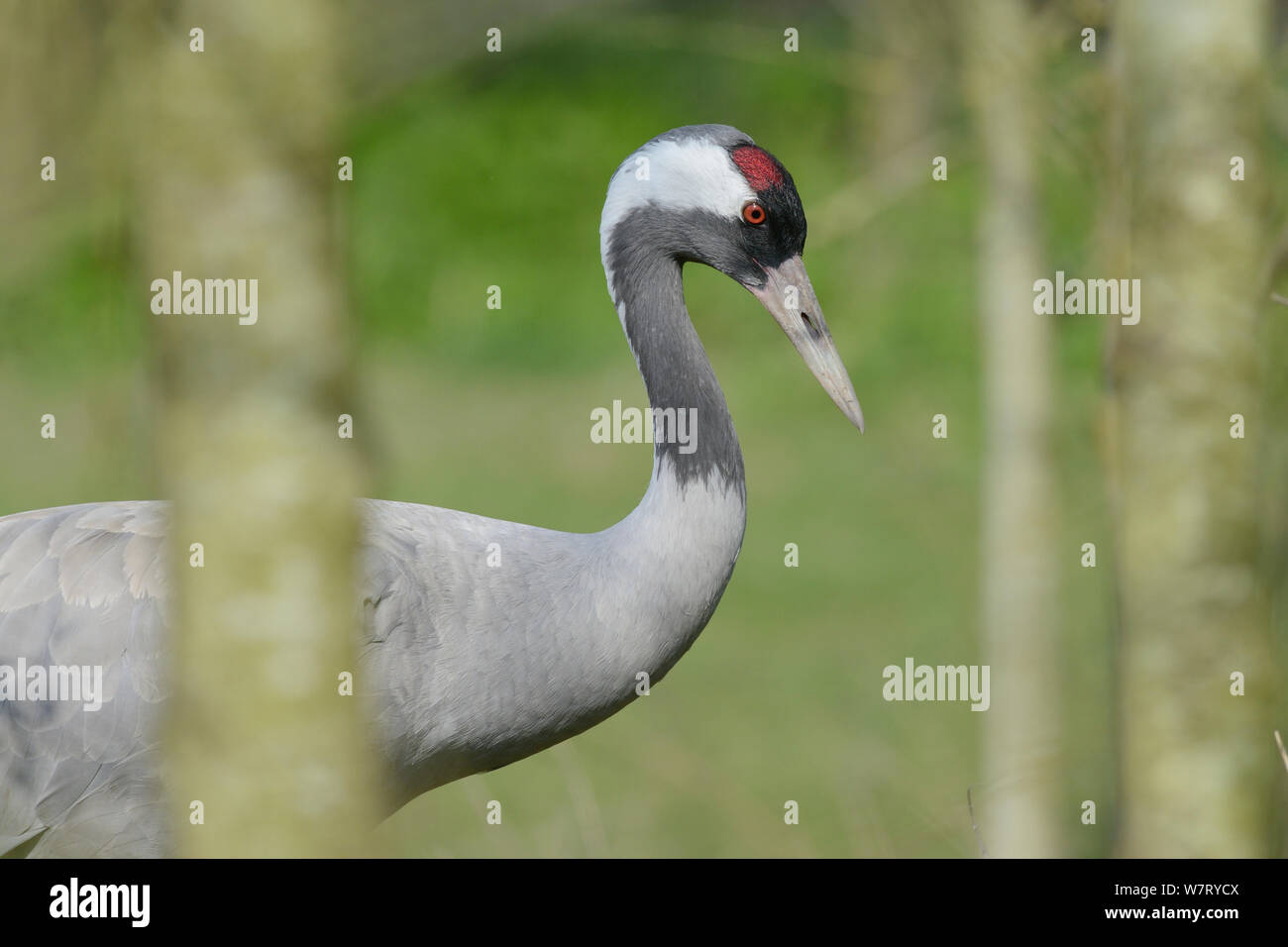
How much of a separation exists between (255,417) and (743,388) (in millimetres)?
8269

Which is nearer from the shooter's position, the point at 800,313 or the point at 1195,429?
the point at 1195,429

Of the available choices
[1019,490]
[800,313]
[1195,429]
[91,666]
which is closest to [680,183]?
[800,313]

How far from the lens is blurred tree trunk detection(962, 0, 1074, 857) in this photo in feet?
12.8

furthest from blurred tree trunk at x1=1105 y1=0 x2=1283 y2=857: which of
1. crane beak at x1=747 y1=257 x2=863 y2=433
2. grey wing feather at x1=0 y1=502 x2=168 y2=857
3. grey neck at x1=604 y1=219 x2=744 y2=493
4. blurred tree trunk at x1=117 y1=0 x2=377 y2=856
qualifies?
grey wing feather at x1=0 y1=502 x2=168 y2=857

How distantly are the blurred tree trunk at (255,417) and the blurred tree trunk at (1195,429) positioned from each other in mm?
1462

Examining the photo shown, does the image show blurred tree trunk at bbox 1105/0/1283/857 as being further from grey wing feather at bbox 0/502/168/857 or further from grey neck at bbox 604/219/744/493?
grey wing feather at bbox 0/502/168/857

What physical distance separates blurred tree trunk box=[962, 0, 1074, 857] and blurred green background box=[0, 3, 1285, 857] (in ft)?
0.48

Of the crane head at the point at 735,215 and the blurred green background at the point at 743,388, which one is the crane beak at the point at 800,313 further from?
the blurred green background at the point at 743,388

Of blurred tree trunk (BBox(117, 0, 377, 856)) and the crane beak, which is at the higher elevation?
the crane beak

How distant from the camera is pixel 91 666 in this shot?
265 cm

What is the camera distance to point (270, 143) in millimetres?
1263

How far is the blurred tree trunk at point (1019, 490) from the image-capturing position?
154 inches

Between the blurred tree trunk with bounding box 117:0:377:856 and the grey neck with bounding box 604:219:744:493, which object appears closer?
the blurred tree trunk with bounding box 117:0:377:856

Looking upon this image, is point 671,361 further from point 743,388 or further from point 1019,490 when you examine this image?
point 743,388
